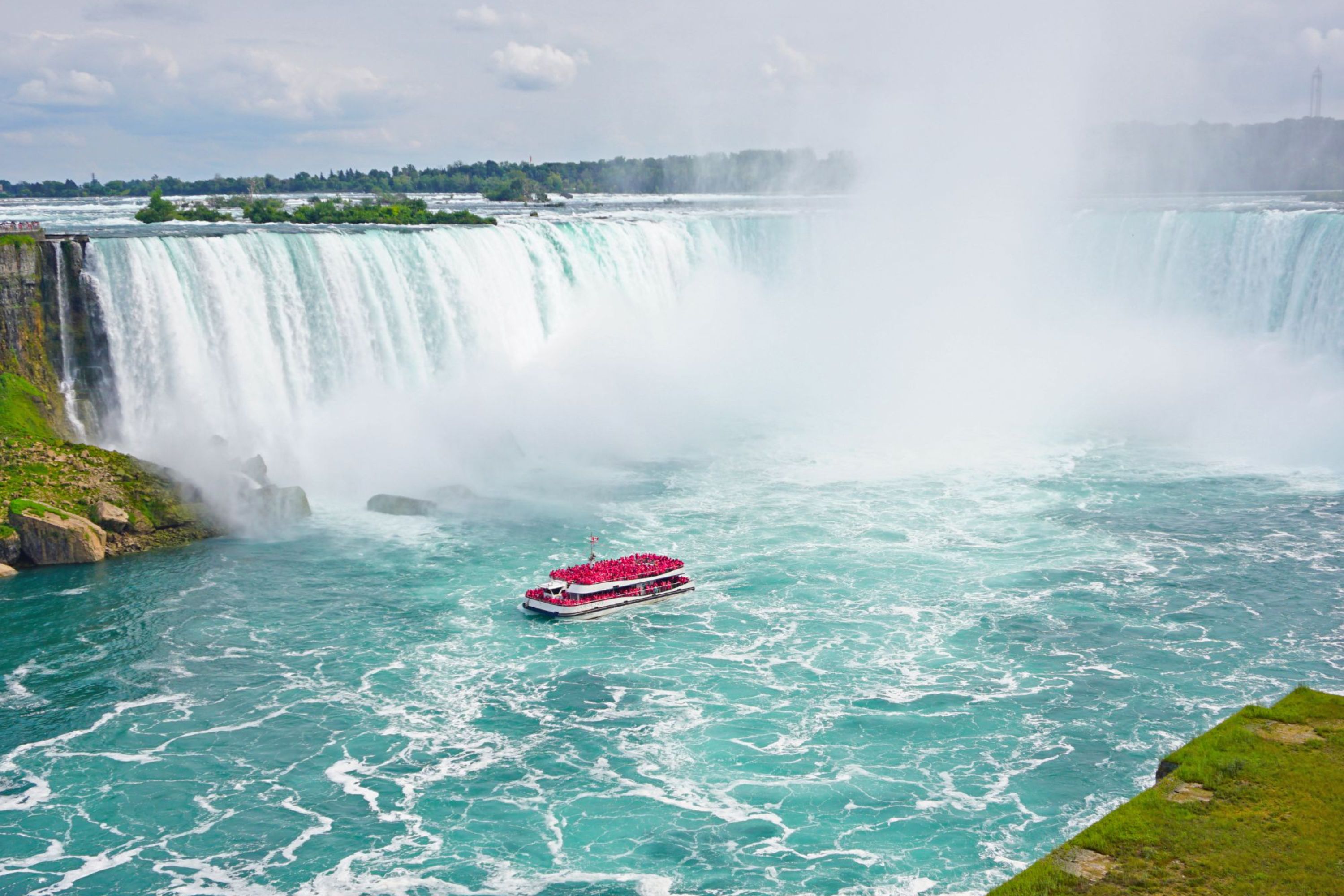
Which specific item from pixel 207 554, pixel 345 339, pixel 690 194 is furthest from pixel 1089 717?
pixel 690 194

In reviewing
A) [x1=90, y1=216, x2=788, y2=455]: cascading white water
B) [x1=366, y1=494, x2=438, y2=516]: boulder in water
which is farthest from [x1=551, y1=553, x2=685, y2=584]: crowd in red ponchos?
[x1=90, y1=216, x2=788, y2=455]: cascading white water

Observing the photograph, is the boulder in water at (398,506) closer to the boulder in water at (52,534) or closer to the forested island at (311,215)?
the boulder in water at (52,534)

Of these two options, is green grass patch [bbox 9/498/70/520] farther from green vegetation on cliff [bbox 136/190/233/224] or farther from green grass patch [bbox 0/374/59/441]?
green vegetation on cliff [bbox 136/190/233/224]

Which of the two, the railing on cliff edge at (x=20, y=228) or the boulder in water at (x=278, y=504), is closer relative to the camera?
the boulder in water at (x=278, y=504)

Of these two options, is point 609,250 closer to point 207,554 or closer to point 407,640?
point 207,554

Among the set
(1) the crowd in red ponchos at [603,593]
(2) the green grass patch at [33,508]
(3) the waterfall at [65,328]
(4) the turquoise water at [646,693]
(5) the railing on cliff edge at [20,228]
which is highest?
(5) the railing on cliff edge at [20,228]

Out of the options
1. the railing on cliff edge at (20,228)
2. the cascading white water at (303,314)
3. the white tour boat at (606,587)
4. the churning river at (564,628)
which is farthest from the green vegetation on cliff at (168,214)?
the white tour boat at (606,587)

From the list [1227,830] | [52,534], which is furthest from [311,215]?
[1227,830]
